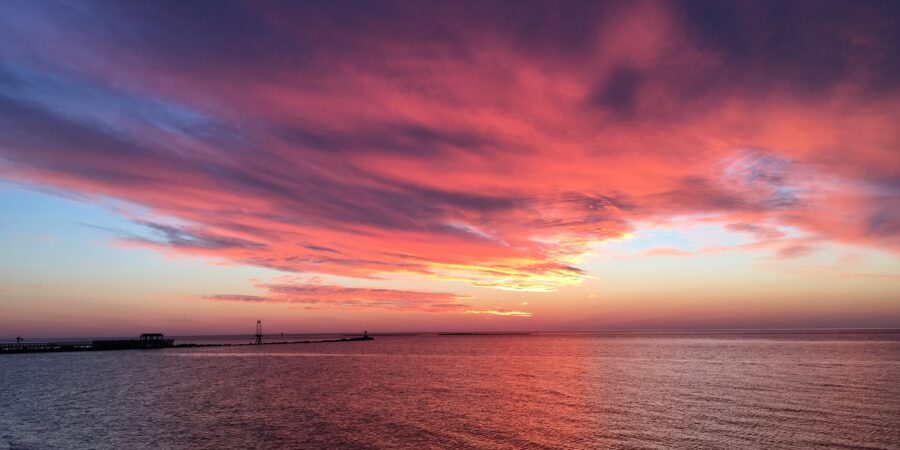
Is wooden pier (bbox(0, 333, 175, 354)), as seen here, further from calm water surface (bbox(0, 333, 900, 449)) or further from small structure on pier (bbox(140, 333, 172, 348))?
calm water surface (bbox(0, 333, 900, 449))

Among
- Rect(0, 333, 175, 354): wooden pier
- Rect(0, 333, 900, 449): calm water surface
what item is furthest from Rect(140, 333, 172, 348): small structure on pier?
Rect(0, 333, 900, 449): calm water surface

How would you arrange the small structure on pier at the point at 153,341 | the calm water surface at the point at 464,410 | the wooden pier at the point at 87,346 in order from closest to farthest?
the calm water surface at the point at 464,410
the wooden pier at the point at 87,346
the small structure on pier at the point at 153,341

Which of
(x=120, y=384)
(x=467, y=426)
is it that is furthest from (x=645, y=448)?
(x=120, y=384)

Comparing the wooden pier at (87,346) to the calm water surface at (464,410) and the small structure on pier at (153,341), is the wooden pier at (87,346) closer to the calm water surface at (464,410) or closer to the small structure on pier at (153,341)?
the small structure on pier at (153,341)

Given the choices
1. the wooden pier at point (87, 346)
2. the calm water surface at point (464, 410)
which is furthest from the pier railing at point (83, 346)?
the calm water surface at point (464, 410)

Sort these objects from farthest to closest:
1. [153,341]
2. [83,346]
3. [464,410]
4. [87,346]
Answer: [153,341] → [87,346] → [83,346] → [464,410]

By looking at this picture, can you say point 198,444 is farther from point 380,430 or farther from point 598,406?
point 598,406

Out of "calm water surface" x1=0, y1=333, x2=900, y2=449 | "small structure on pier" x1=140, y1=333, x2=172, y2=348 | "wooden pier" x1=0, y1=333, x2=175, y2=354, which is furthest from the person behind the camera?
"small structure on pier" x1=140, y1=333, x2=172, y2=348

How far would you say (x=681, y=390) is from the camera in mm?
58062

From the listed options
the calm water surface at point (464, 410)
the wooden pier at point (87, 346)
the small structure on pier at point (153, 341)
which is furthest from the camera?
the small structure on pier at point (153, 341)

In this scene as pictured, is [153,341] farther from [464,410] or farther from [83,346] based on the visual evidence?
[464,410]

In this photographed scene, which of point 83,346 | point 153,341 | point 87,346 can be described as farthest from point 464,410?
point 153,341

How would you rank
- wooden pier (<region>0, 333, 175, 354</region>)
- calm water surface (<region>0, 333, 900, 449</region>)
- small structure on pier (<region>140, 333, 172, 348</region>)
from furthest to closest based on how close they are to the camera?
small structure on pier (<region>140, 333, 172, 348</region>)
wooden pier (<region>0, 333, 175, 354</region>)
calm water surface (<region>0, 333, 900, 449</region>)

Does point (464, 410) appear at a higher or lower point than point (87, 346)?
higher
